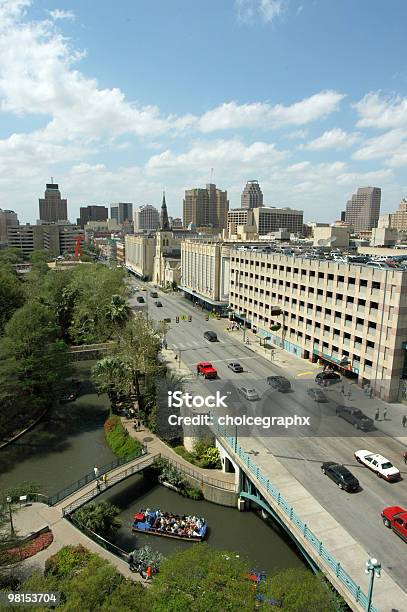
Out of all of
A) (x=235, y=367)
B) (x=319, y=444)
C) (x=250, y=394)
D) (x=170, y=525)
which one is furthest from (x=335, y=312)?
(x=170, y=525)

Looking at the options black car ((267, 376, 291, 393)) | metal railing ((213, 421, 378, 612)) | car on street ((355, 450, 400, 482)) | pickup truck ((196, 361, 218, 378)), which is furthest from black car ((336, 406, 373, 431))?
pickup truck ((196, 361, 218, 378))

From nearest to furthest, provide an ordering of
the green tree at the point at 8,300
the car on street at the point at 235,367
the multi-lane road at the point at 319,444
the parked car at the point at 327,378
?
the multi-lane road at the point at 319,444, the parked car at the point at 327,378, the car on street at the point at 235,367, the green tree at the point at 8,300

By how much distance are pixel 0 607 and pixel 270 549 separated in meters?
17.8

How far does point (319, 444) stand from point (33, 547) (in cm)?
2213

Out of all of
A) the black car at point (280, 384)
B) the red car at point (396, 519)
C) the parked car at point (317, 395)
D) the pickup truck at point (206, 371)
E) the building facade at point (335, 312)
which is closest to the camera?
the red car at point (396, 519)

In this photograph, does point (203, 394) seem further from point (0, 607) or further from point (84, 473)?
point (0, 607)

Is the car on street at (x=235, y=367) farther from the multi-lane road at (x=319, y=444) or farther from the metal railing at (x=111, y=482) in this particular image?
the metal railing at (x=111, y=482)

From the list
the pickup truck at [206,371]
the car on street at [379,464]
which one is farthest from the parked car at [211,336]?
the car on street at [379,464]

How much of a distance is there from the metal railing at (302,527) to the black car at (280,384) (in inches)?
529

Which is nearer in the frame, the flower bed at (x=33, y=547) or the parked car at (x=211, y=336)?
the flower bed at (x=33, y=547)

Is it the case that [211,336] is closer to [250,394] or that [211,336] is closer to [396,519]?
[250,394]

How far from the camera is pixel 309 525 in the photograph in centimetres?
2423

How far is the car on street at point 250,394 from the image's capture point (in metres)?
44.1

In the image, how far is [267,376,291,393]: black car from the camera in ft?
153
